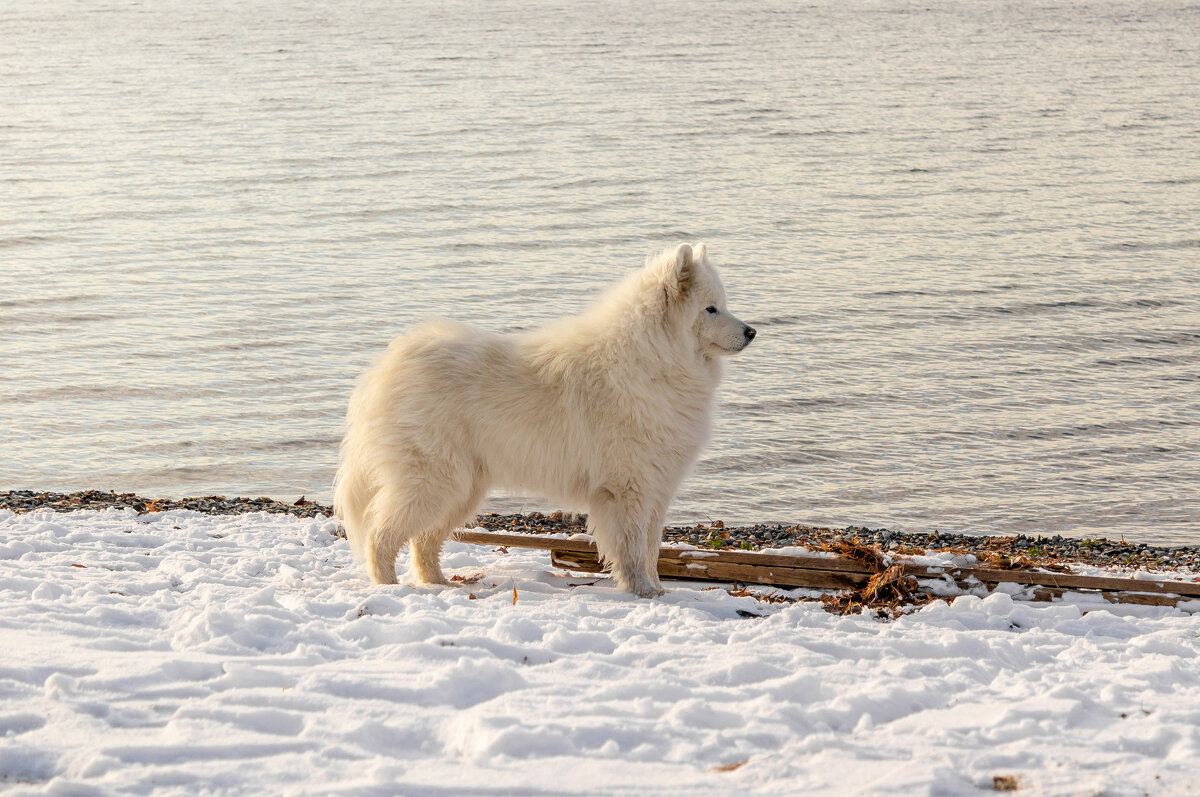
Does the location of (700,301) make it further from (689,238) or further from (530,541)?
(689,238)

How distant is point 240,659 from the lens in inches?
184

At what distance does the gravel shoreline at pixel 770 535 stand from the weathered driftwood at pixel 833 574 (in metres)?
1.42

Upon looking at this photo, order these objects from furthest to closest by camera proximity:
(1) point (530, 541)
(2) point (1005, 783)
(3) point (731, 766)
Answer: (1) point (530, 541) < (3) point (731, 766) < (2) point (1005, 783)

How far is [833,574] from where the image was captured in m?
6.45

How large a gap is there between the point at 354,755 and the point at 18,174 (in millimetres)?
26214

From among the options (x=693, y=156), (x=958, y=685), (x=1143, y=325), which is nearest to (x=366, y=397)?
(x=958, y=685)

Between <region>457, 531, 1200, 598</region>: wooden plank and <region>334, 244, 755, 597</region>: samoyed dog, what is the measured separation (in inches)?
11.4

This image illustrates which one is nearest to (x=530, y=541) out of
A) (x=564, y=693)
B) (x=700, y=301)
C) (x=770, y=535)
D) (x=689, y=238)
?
(x=700, y=301)

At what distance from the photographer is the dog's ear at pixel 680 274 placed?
21.2 ft

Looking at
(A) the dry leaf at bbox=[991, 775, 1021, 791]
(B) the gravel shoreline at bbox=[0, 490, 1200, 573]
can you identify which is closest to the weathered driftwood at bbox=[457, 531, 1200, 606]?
(B) the gravel shoreline at bbox=[0, 490, 1200, 573]

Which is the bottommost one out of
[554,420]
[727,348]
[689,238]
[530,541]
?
[530,541]

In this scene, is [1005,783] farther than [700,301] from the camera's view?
No

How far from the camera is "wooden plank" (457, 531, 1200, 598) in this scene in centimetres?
621

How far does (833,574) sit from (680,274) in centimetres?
196
